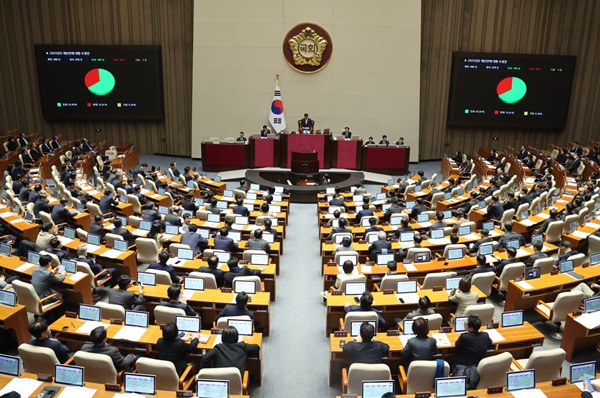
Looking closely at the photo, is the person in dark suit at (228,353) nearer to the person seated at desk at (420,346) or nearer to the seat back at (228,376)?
the seat back at (228,376)

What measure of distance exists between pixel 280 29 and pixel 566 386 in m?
18.6

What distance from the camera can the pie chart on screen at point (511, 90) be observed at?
21.7 metres

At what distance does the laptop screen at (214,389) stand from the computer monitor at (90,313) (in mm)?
Result: 2439

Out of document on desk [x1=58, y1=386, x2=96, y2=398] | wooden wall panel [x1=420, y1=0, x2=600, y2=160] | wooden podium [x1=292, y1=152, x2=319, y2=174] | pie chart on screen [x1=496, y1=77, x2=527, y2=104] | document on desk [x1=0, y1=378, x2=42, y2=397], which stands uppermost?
wooden wall panel [x1=420, y1=0, x2=600, y2=160]

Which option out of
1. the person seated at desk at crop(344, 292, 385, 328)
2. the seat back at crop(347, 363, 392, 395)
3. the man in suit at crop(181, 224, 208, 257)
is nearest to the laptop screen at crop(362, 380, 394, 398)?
the seat back at crop(347, 363, 392, 395)

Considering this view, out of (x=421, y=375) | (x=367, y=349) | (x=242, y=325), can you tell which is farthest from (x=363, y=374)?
(x=242, y=325)

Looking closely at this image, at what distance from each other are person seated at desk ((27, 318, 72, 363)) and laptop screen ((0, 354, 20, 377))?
0.36m

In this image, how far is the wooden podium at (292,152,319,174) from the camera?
61.4 feet

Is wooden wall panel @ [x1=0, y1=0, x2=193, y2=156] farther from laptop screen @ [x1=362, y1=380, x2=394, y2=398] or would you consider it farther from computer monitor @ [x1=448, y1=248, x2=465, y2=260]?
laptop screen @ [x1=362, y1=380, x2=394, y2=398]

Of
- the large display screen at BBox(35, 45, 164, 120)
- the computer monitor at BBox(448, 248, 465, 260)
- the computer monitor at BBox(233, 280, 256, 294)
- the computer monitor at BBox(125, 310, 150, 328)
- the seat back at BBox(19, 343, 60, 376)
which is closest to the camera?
the seat back at BBox(19, 343, 60, 376)

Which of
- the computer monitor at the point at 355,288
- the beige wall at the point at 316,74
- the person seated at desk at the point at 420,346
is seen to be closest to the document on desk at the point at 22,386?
the person seated at desk at the point at 420,346

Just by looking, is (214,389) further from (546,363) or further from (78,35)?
(78,35)

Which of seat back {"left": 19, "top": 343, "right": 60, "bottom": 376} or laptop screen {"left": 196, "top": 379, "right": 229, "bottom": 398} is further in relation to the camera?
seat back {"left": 19, "top": 343, "right": 60, "bottom": 376}

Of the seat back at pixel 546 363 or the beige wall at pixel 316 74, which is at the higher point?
the beige wall at pixel 316 74
